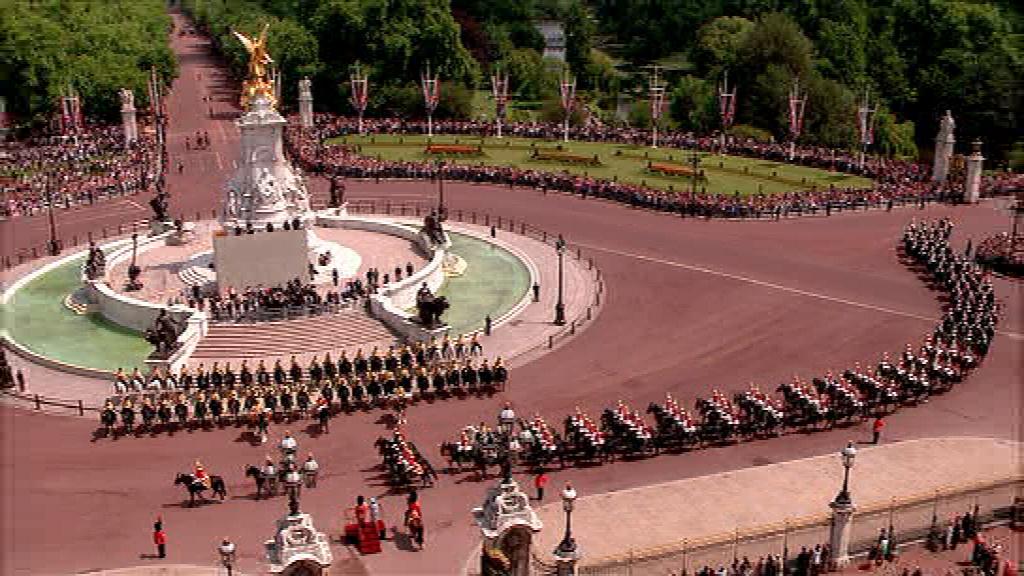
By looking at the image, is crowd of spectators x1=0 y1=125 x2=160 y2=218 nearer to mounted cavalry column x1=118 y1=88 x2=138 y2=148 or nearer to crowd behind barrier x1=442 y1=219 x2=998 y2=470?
mounted cavalry column x1=118 y1=88 x2=138 y2=148

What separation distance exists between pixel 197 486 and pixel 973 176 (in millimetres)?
57172

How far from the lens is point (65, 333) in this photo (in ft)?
164

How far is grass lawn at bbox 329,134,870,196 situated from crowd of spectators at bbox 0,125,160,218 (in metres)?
17.7

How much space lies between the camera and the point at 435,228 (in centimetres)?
5859

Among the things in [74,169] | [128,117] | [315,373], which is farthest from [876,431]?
[128,117]

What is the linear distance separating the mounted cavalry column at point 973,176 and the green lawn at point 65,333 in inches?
2092

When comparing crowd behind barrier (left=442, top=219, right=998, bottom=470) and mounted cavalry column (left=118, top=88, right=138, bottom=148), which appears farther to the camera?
mounted cavalry column (left=118, top=88, right=138, bottom=148)

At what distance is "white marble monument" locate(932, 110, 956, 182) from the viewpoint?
252 ft

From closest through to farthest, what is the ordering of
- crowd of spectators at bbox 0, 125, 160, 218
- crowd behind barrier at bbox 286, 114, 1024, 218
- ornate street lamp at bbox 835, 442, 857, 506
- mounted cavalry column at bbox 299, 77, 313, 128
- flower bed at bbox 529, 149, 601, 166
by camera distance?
ornate street lamp at bbox 835, 442, 857, 506, crowd behind barrier at bbox 286, 114, 1024, 218, crowd of spectators at bbox 0, 125, 160, 218, flower bed at bbox 529, 149, 601, 166, mounted cavalry column at bbox 299, 77, 313, 128

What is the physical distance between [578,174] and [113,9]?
260 ft

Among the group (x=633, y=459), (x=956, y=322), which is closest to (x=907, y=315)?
(x=956, y=322)

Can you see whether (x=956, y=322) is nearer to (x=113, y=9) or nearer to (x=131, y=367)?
(x=131, y=367)

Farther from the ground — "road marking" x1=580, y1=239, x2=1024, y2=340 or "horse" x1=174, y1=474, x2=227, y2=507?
"road marking" x1=580, y1=239, x2=1024, y2=340

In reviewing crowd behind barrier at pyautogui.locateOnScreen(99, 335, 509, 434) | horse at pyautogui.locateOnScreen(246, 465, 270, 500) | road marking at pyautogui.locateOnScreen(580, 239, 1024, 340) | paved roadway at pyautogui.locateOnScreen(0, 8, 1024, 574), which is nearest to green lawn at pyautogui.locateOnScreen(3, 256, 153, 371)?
crowd behind barrier at pyautogui.locateOnScreen(99, 335, 509, 434)
